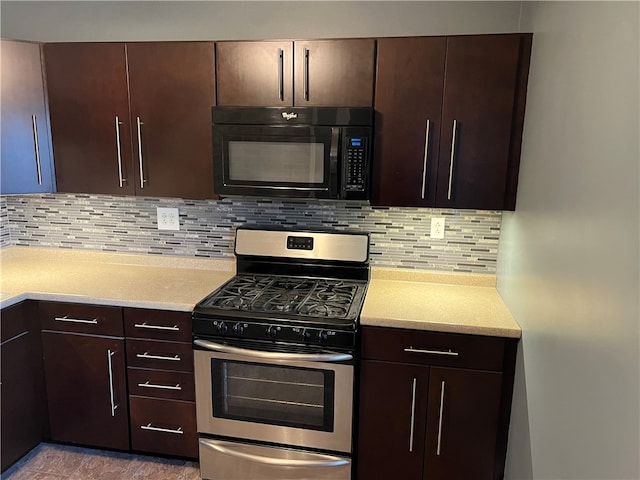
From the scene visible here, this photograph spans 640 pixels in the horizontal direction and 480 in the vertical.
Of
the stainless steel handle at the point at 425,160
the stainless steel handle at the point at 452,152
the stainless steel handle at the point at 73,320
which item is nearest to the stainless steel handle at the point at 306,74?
the stainless steel handle at the point at 425,160

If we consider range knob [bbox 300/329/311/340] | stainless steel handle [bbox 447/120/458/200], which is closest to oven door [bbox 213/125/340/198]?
stainless steel handle [bbox 447/120/458/200]

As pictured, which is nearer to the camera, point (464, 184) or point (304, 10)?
point (464, 184)

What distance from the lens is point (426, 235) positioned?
7.72 ft

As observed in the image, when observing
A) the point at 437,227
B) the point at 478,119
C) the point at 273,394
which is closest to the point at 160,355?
the point at 273,394

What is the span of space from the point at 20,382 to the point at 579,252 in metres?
2.29

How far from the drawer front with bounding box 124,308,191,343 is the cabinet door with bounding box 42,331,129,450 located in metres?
0.11

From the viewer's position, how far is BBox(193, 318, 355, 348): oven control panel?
187 cm

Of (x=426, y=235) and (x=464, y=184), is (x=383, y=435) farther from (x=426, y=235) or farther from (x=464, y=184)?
(x=464, y=184)

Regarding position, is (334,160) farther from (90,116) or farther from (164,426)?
(164,426)

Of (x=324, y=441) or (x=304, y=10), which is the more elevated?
(x=304, y=10)

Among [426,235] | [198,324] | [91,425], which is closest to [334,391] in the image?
[198,324]

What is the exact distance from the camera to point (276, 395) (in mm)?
1993

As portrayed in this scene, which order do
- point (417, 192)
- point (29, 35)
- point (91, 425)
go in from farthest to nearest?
point (29, 35) → point (91, 425) → point (417, 192)

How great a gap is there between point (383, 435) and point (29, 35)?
2652mm
